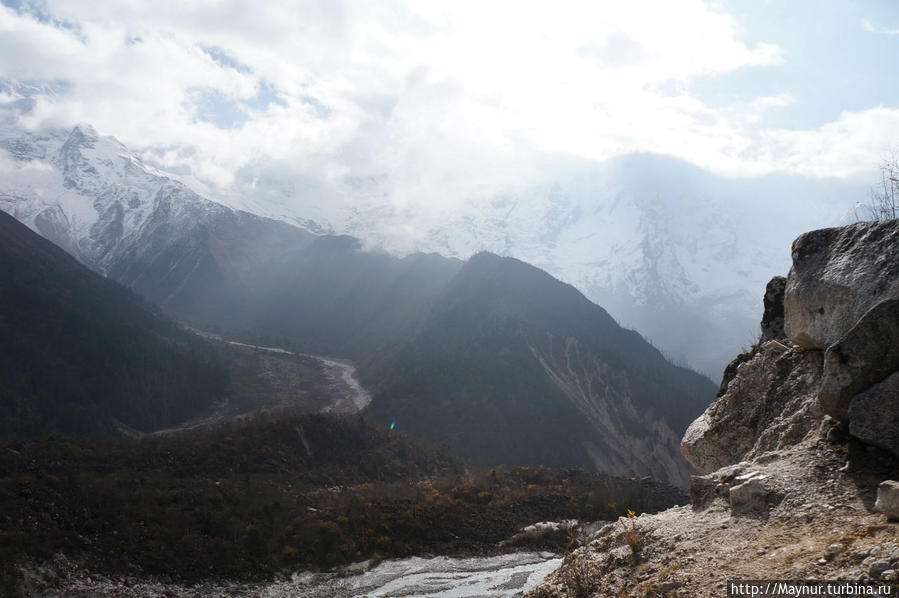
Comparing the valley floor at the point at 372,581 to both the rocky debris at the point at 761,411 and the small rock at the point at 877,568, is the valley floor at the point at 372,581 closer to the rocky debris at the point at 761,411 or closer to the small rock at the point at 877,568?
the rocky debris at the point at 761,411

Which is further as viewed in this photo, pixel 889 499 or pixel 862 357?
pixel 862 357

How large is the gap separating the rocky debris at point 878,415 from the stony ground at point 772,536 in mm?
277

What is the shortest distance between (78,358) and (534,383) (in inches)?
3617

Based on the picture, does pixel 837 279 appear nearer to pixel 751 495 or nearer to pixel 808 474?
pixel 808 474

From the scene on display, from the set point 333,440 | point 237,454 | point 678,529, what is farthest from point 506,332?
point 678,529

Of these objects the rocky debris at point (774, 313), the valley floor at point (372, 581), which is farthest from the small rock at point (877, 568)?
the valley floor at point (372, 581)

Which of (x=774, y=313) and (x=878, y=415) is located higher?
(x=774, y=313)

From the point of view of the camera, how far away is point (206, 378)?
141375mm

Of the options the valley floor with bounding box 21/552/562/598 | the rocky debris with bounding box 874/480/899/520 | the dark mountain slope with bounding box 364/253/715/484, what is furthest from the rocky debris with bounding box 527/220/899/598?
the dark mountain slope with bounding box 364/253/715/484

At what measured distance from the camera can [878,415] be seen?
8.00 metres

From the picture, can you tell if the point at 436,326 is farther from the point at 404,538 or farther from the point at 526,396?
the point at 404,538

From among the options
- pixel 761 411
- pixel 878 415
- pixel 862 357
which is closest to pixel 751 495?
pixel 878 415

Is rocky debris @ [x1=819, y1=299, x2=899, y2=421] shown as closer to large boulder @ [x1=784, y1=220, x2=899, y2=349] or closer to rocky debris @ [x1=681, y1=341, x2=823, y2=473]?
large boulder @ [x1=784, y1=220, x2=899, y2=349]

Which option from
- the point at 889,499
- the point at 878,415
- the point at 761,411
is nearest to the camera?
the point at 889,499
